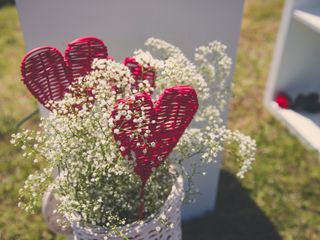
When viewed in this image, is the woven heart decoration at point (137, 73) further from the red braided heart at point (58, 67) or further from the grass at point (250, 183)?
the grass at point (250, 183)

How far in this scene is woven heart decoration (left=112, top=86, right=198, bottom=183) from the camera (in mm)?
1116

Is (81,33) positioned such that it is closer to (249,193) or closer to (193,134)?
(193,134)

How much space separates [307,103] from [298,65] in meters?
0.30

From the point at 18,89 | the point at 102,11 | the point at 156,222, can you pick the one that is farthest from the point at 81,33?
the point at 18,89

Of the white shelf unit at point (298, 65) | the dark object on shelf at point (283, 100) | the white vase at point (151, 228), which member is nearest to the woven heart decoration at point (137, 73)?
the white vase at point (151, 228)

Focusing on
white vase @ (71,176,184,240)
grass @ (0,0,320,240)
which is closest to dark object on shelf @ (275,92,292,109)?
grass @ (0,0,320,240)

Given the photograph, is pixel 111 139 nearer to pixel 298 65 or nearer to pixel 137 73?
pixel 137 73

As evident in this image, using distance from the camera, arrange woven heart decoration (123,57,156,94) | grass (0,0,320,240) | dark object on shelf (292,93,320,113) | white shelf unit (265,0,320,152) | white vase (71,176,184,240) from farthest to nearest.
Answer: dark object on shelf (292,93,320,113) → white shelf unit (265,0,320,152) → grass (0,0,320,240) → woven heart decoration (123,57,156,94) → white vase (71,176,184,240)

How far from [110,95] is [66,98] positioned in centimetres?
16

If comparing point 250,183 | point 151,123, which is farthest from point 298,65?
point 151,123

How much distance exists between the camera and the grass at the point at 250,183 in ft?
7.06

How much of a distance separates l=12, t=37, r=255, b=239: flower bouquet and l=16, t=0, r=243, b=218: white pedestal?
7.6 inches

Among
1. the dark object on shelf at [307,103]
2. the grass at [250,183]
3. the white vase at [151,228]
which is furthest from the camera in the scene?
the dark object on shelf at [307,103]

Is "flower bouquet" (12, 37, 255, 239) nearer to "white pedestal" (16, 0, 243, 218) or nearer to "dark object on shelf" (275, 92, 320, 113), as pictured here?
"white pedestal" (16, 0, 243, 218)
